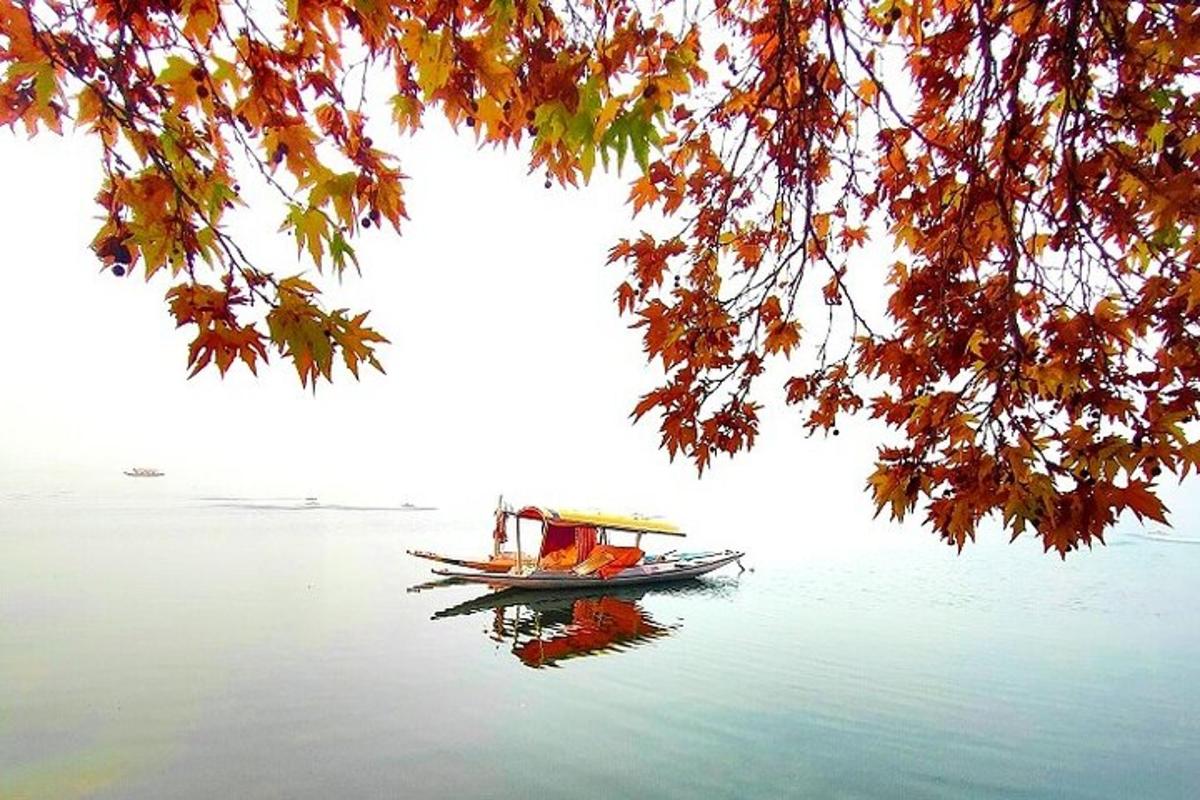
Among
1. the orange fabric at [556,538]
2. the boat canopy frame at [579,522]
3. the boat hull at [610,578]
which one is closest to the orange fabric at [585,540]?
the orange fabric at [556,538]

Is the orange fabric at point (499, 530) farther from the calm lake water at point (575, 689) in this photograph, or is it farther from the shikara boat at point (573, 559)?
the calm lake water at point (575, 689)

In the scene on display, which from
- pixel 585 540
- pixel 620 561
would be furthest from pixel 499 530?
pixel 620 561

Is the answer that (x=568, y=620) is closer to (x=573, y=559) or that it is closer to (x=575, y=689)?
(x=573, y=559)

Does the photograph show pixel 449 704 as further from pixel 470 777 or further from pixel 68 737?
pixel 68 737

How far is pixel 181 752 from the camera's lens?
10781mm

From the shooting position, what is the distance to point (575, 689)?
1501 centimetres

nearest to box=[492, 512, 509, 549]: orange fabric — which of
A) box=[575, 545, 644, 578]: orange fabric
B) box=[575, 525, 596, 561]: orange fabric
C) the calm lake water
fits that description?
the calm lake water

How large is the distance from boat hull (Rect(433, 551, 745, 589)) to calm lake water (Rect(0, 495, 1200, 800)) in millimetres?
687

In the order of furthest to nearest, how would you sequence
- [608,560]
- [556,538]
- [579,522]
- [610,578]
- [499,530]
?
[556,538]
[499,530]
[608,560]
[610,578]
[579,522]

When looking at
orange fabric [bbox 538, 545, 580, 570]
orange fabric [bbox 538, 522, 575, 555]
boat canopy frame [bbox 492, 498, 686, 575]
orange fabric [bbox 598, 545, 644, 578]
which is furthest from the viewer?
orange fabric [bbox 538, 522, 575, 555]

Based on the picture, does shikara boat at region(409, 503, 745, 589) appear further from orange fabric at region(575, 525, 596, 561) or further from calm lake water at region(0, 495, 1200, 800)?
calm lake water at region(0, 495, 1200, 800)

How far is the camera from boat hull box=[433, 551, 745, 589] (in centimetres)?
2502

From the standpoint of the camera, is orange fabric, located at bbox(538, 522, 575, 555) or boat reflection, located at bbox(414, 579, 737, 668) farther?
orange fabric, located at bbox(538, 522, 575, 555)

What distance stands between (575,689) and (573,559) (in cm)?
1243
